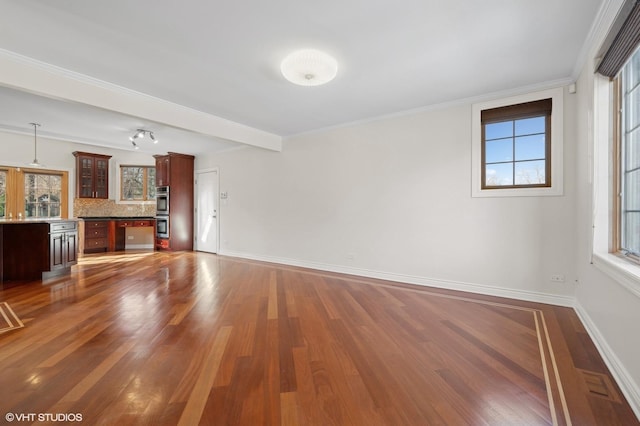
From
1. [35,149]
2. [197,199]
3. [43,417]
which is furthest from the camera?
[197,199]

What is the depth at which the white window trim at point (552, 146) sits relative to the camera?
3.24 m

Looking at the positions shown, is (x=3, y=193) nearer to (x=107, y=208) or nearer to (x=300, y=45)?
(x=107, y=208)

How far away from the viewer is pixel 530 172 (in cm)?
348

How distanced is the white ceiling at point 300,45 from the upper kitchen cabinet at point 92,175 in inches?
125

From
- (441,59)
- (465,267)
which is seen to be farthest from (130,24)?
(465,267)

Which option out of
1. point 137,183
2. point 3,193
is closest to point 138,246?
point 137,183

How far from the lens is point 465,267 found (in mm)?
3832

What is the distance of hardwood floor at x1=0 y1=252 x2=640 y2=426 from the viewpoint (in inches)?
61.4

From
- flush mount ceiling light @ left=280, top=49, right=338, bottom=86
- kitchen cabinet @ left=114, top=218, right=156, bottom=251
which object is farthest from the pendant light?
flush mount ceiling light @ left=280, top=49, right=338, bottom=86

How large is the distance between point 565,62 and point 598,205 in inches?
60.5

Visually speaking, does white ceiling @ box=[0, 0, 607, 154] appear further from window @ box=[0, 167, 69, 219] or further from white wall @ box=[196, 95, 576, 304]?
window @ box=[0, 167, 69, 219]

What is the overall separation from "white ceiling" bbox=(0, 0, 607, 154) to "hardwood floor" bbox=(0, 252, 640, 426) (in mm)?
2535

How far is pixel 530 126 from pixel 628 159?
1.42m

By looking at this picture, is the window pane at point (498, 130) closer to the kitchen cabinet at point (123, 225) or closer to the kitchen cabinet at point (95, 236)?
the kitchen cabinet at point (123, 225)
